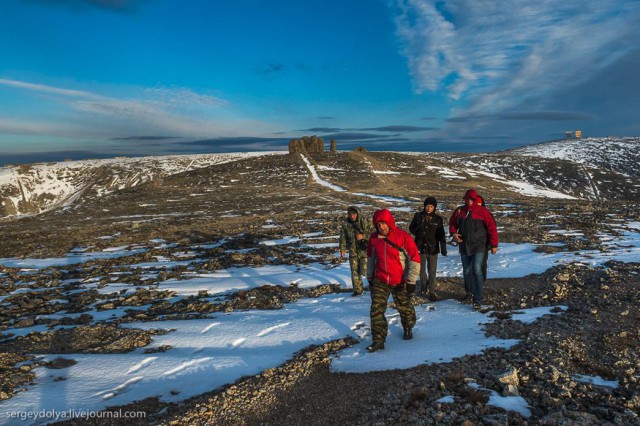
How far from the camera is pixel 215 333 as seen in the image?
8.22 m

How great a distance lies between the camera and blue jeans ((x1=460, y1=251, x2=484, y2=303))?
29.2 feet

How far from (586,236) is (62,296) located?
2089 centimetres

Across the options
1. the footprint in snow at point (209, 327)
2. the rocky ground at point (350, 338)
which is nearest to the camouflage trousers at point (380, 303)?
the rocky ground at point (350, 338)

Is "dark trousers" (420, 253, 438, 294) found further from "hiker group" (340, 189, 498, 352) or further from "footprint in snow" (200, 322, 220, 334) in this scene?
"footprint in snow" (200, 322, 220, 334)

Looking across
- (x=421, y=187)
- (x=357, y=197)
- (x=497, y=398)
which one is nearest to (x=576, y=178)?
(x=421, y=187)

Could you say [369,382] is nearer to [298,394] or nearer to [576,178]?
[298,394]

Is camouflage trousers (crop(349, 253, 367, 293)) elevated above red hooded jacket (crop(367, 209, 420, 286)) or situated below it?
below

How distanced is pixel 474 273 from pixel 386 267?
11.6 ft

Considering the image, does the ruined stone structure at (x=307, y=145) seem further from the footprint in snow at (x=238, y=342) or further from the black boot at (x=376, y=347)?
the black boot at (x=376, y=347)

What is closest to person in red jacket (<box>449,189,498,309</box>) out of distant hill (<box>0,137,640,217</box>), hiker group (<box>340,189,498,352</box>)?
hiker group (<box>340,189,498,352</box>)

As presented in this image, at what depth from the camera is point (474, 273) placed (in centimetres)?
901

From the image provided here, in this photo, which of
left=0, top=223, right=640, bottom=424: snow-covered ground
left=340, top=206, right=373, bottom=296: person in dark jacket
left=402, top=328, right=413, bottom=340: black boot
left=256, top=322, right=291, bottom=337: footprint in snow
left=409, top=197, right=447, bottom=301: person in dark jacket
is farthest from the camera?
left=340, top=206, right=373, bottom=296: person in dark jacket

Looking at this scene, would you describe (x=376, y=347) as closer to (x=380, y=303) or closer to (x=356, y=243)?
(x=380, y=303)

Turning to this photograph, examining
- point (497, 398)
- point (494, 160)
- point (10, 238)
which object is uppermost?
point (494, 160)
